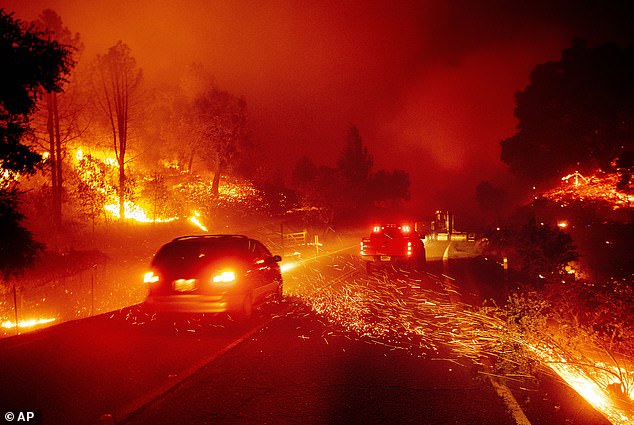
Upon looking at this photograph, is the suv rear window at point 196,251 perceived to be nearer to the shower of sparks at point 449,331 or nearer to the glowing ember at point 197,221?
the shower of sparks at point 449,331

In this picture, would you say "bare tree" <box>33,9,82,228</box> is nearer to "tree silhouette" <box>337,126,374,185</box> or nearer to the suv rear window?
the suv rear window

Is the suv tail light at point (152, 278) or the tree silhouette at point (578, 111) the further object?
the tree silhouette at point (578, 111)

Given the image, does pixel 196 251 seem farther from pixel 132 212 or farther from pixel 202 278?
pixel 132 212

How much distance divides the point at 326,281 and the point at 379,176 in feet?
224

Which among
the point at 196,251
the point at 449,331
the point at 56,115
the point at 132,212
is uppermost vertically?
the point at 56,115

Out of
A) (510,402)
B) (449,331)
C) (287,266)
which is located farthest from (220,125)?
(510,402)

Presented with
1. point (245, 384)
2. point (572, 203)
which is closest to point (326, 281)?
point (245, 384)

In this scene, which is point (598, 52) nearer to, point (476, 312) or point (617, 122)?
point (617, 122)

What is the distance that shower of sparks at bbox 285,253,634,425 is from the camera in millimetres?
6094

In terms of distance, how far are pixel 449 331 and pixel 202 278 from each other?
15.2 feet

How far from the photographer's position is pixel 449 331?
360 inches

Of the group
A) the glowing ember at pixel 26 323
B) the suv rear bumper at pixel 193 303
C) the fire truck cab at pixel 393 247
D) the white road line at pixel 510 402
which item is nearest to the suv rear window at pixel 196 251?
the suv rear bumper at pixel 193 303

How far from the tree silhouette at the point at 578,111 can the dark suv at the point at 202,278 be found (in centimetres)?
3542

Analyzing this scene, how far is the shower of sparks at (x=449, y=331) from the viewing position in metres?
6.09
